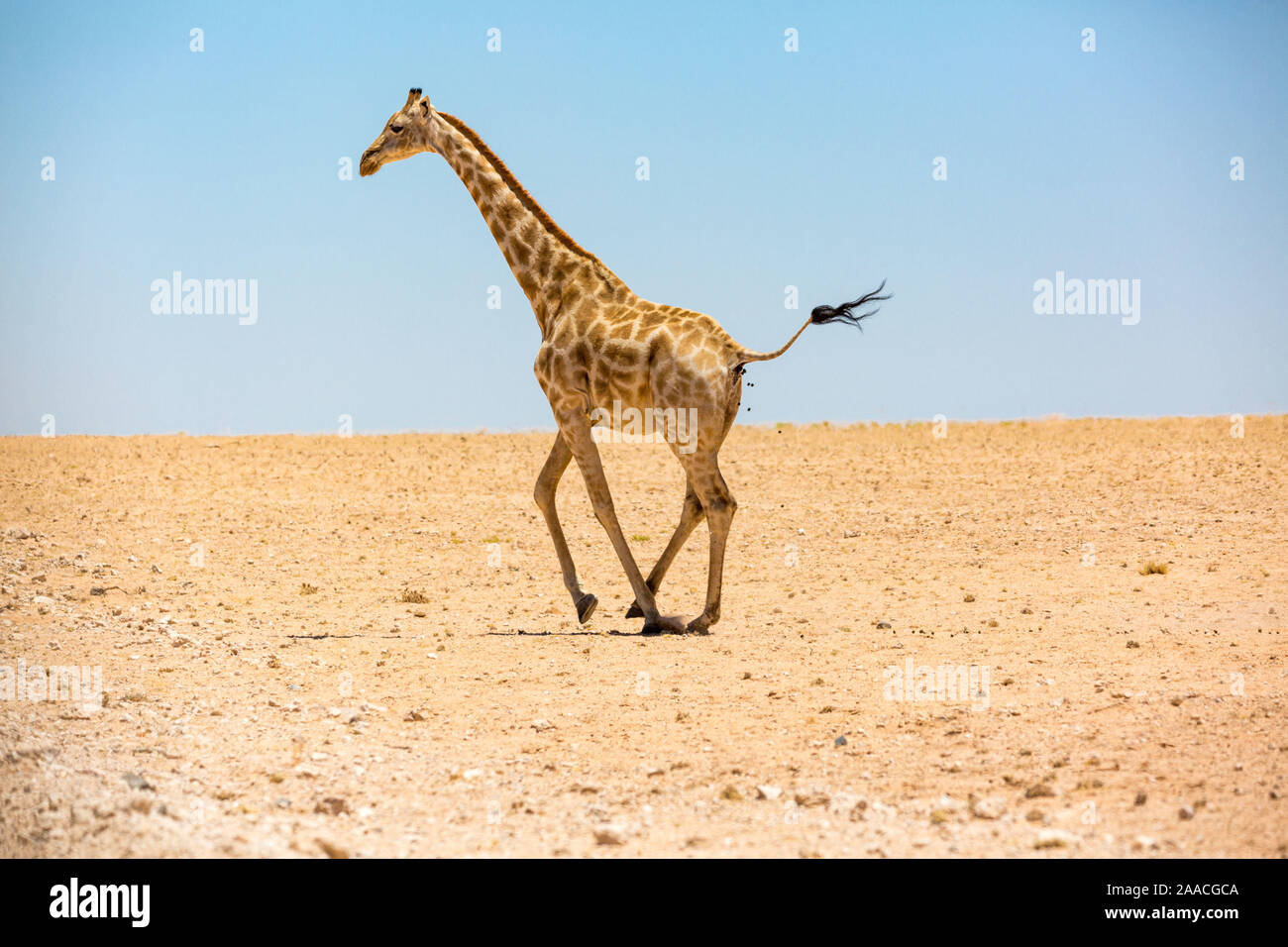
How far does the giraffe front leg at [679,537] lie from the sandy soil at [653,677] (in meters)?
0.57

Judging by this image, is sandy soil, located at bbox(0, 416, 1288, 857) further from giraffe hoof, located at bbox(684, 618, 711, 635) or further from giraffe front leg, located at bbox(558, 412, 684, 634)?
giraffe front leg, located at bbox(558, 412, 684, 634)

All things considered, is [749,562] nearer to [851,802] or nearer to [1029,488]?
[1029,488]

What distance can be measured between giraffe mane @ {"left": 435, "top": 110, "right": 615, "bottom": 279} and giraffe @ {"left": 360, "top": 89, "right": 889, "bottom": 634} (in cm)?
1

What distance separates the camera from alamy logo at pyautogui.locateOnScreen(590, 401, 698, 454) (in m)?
11.0

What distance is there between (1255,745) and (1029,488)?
15.2 meters

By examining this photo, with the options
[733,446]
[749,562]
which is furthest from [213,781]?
[733,446]

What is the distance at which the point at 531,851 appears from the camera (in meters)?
5.67

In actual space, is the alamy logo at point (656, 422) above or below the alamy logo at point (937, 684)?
above

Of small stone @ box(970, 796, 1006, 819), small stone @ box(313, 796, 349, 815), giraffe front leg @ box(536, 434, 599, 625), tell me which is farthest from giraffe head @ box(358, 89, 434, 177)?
small stone @ box(970, 796, 1006, 819)

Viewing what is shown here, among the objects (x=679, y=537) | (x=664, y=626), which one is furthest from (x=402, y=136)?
(x=664, y=626)
